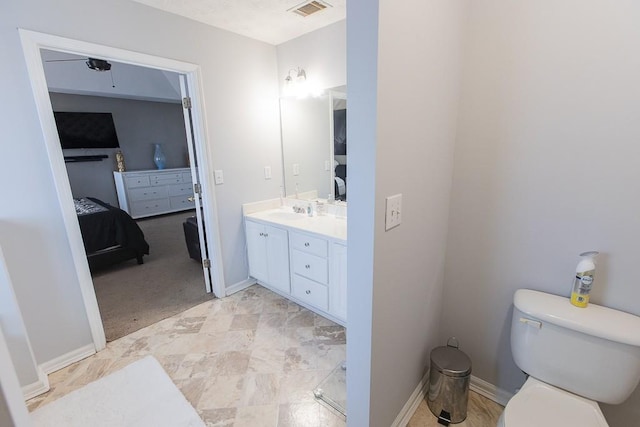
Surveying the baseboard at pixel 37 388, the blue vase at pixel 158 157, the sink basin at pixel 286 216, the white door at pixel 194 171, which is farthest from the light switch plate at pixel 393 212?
the blue vase at pixel 158 157

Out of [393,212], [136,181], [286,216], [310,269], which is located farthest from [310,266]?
[136,181]

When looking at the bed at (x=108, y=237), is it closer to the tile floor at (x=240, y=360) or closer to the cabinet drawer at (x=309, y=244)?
the tile floor at (x=240, y=360)

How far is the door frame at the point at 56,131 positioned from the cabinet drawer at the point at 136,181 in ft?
13.9

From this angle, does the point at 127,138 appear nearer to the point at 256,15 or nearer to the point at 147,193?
the point at 147,193

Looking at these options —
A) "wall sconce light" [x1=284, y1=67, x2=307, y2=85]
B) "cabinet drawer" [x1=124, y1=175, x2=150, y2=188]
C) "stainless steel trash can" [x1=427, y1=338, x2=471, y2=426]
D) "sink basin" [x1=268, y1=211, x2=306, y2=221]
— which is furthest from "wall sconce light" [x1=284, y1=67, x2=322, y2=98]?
"cabinet drawer" [x1=124, y1=175, x2=150, y2=188]

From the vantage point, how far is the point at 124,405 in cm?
162

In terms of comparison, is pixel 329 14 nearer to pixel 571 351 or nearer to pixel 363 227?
pixel 363 227

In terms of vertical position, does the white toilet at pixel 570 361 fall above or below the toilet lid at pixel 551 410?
above

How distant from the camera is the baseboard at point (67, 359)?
1868mm

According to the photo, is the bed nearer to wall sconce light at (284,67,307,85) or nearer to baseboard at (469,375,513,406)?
wall sconce light at (284,67,307,85)

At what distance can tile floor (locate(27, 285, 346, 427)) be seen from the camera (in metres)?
1.57

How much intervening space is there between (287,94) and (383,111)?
7.13 ft

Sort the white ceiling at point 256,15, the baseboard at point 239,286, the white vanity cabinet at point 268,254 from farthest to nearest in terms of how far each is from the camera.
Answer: the baseboard at point 239,286, the white vanity cabinet at point 268,254, the white ceiling at point 256,15

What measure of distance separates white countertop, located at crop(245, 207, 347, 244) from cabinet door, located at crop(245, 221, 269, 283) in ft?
0.34
